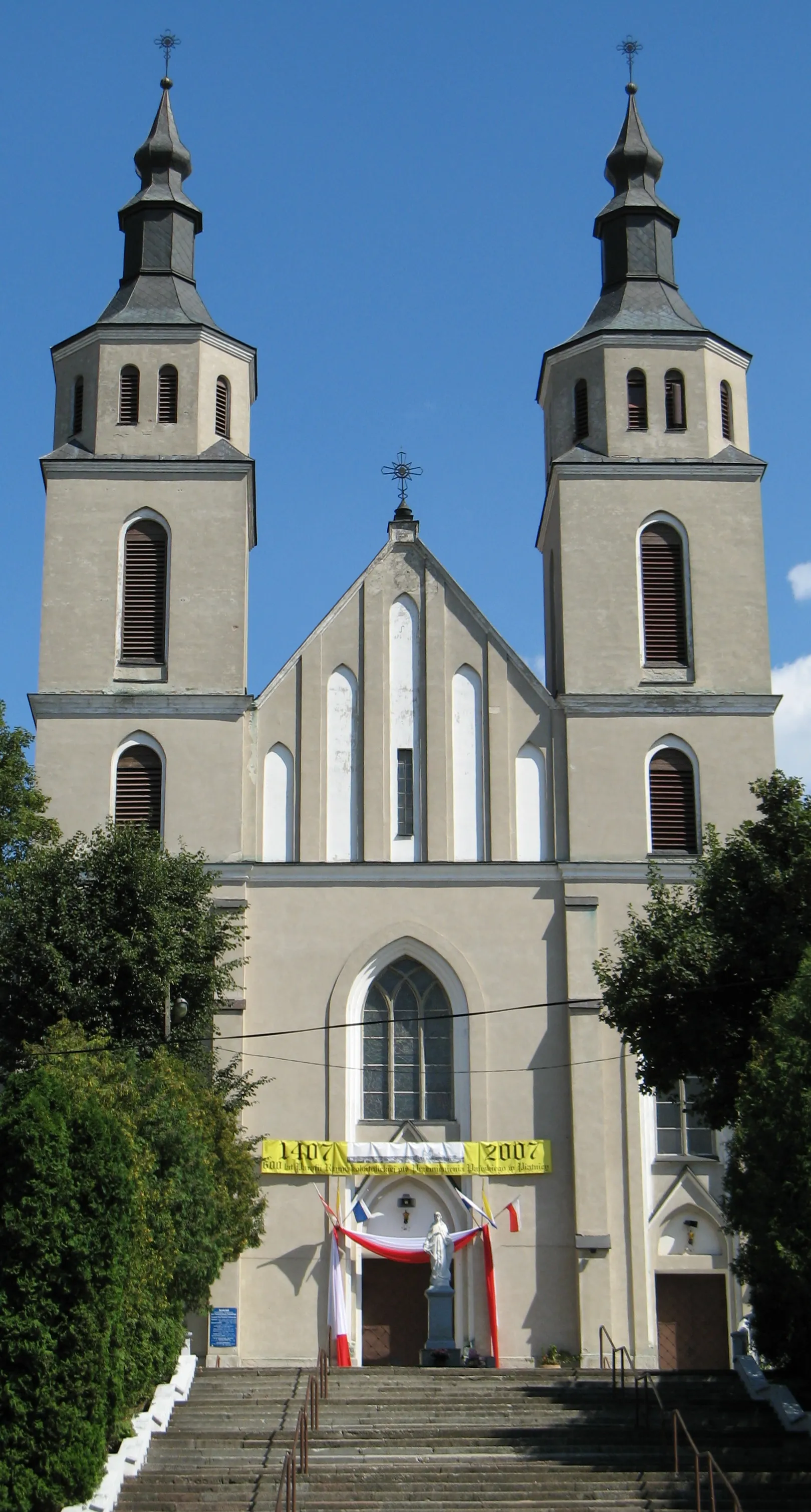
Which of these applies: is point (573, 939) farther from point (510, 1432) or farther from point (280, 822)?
point (510, 1432)

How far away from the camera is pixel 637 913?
118 feet

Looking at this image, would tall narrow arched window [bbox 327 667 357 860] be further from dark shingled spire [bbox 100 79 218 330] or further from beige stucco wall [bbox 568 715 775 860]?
dark shingled spire [bbox 100 79 218 330]

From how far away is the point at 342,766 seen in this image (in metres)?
36.7

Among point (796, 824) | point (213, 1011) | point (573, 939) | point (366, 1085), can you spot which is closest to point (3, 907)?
point (213, 1011)

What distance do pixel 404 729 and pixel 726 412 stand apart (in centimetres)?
985

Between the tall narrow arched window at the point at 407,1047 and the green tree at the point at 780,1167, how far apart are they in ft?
33.9

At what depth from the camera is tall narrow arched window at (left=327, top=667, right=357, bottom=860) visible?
3634 cm

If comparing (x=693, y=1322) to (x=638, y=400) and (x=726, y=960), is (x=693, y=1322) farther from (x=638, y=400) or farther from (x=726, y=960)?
(x=638, y=400)

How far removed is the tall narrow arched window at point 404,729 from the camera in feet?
119

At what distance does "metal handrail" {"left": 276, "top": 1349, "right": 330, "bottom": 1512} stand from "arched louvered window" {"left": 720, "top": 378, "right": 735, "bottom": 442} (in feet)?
65.1

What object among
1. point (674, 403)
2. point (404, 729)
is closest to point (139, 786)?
point (404, 729)

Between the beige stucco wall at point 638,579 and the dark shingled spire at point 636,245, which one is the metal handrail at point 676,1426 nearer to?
the beige stucco wall at point 638,579

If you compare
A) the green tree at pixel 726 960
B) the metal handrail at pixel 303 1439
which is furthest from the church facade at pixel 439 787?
the green tree at pixel 726 960

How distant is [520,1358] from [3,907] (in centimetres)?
1183
